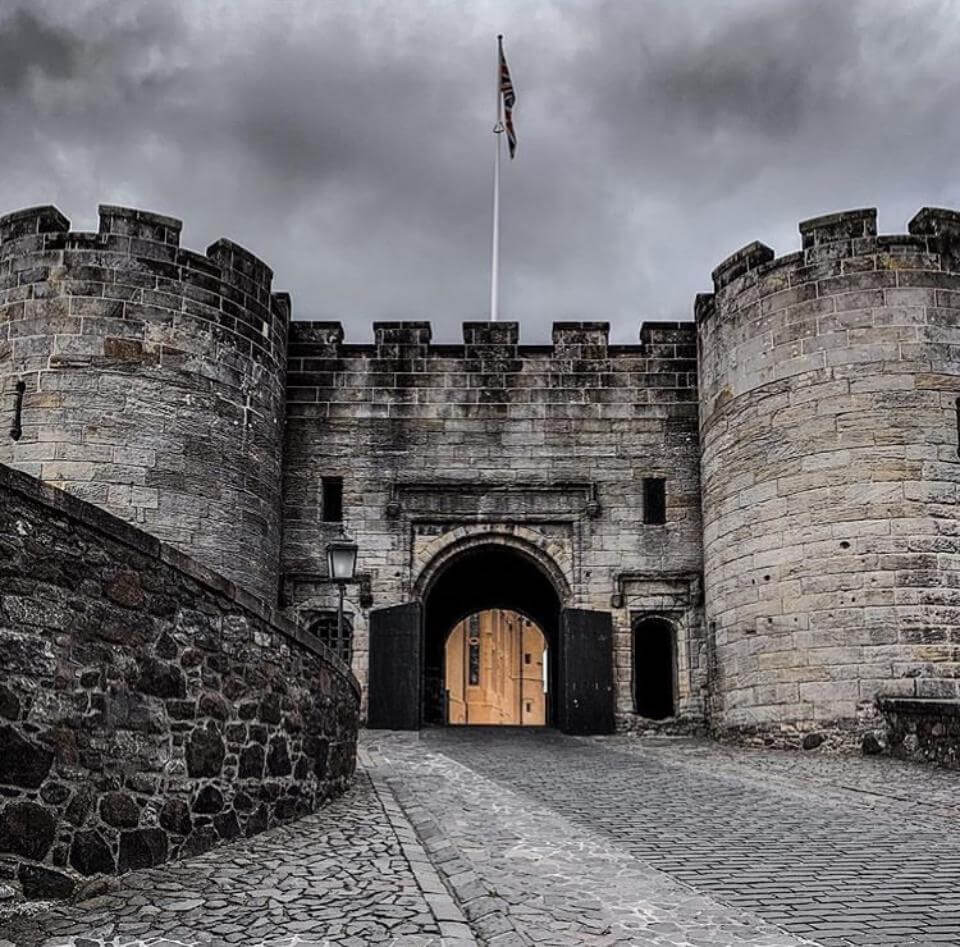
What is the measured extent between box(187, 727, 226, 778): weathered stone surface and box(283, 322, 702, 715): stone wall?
424 inches

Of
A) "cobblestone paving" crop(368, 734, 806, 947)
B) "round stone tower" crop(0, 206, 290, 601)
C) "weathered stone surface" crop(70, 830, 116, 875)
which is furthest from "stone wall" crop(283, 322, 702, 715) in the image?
"weathered stone surface" crop(70, 830, 116, 875)

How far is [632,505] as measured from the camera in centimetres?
1800

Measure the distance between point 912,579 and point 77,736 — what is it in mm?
10902

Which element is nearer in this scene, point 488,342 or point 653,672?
point 488,342

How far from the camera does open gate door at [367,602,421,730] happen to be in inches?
657

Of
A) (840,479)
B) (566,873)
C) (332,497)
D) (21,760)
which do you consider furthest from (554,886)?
(332,497)

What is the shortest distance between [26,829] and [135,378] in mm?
10749

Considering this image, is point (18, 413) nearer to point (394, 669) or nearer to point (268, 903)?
point (394, 669)

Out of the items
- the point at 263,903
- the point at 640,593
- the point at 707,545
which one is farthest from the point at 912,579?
the point at 263,903

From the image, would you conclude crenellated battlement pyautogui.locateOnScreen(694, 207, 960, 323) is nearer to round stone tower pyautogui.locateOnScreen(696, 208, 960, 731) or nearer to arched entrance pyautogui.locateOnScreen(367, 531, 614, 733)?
round stone tower pyautogui.locateOnScreen(696, 208, 960, 731)

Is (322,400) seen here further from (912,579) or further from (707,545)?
(912,579)

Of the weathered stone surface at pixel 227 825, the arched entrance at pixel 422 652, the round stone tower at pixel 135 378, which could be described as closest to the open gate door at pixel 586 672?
the arched entrance at pixel 422 652

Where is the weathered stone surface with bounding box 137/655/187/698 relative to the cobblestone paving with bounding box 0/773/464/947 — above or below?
above

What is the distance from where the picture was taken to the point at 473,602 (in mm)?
23734
